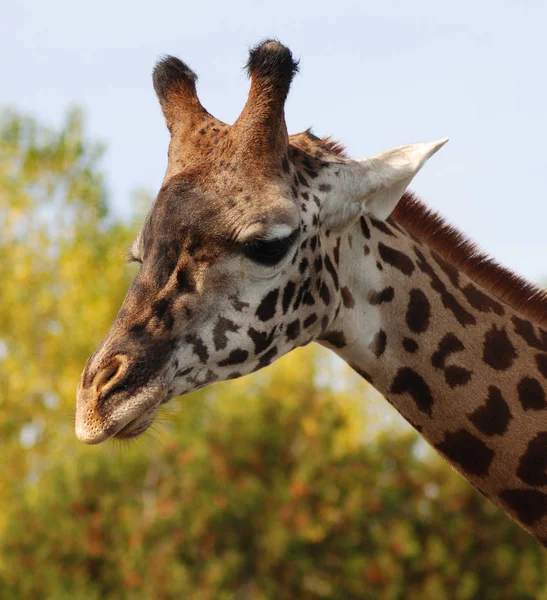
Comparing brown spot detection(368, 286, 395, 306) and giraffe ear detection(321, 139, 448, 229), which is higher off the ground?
giraffe ear detection(321, 139, 448, 229)

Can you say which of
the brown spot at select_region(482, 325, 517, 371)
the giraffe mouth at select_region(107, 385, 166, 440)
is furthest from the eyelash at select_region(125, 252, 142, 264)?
the brown spot at select_region(482, 325, 517, 371)

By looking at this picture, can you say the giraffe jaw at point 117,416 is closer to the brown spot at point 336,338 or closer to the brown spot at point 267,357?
the brown spot at point 267,357

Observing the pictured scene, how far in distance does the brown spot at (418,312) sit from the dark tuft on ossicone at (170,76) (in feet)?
Result: 5.66

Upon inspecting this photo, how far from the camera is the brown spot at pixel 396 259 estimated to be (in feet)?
18.6

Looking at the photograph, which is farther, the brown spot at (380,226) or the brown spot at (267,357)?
the brown spot at (380,226)

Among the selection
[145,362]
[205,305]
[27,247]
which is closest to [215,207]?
[205,305]

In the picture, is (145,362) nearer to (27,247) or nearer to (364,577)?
→ (364,577)

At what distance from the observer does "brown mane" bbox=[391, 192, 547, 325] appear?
5980mm

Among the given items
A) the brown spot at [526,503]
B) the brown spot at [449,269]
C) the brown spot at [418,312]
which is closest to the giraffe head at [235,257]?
the brown spot at [418,312]

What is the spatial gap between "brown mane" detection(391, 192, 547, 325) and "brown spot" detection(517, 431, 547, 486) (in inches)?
34.1

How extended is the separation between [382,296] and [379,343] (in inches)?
9.7

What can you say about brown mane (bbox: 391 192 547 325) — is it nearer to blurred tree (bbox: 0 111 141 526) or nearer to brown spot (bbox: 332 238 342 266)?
brown spot (bbox: 332 238 342 266)

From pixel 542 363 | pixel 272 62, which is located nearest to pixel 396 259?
pixel 542 363

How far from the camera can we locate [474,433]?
5422 mm
